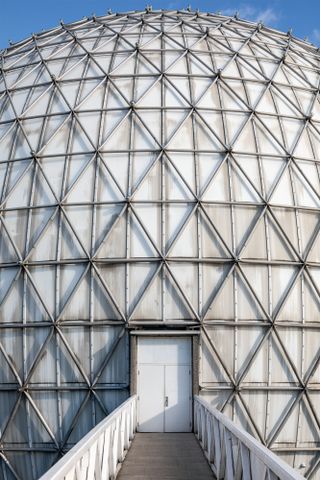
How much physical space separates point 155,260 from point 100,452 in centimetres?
976

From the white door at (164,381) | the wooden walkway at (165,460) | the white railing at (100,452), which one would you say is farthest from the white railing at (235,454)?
the white door at (164,381)

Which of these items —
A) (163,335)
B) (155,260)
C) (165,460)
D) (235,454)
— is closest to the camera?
(235,454)

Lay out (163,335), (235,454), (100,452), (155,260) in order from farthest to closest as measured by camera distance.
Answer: (155,260)
(163,335)
(100,452)
(235,454)

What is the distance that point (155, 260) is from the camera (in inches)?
783

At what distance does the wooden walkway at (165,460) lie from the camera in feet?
39.0

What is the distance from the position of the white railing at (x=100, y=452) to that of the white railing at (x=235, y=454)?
2104mm

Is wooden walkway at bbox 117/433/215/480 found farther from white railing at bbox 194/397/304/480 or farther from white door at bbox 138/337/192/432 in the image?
white door at bbox 138/337/192/432

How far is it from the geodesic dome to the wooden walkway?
3.38 meters

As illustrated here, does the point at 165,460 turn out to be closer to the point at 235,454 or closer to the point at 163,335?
the point at 235,454

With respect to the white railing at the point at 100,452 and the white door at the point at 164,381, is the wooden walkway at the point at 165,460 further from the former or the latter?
the white door at the point at 164,381

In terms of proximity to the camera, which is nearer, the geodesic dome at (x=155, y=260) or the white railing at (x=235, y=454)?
the white railing at (x=235, y=454)

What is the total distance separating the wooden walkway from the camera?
11.9 m

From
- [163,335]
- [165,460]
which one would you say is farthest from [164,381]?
[165,460]

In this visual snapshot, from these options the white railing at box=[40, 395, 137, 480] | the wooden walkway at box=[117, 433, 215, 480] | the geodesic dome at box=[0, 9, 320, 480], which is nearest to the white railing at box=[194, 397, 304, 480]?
the wooden walkway at box=[117, 433, 215, 480]
